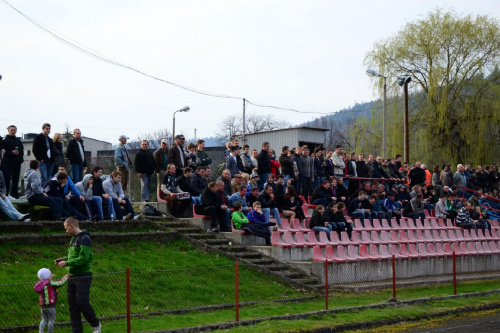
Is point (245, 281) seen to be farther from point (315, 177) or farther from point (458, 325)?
point (315, 177)

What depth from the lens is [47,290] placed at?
37.8 feet

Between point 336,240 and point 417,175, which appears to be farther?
point 417,175

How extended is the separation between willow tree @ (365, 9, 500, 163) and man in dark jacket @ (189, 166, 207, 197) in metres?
21.2

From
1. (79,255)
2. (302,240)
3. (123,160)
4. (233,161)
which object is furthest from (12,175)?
(79,255)

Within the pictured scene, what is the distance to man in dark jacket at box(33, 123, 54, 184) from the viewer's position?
765 inches

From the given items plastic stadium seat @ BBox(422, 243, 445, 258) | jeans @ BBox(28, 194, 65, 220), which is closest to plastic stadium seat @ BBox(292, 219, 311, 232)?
plastic stadium seat @ BBox(422, 243, 445, 258)

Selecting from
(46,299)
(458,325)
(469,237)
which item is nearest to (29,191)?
(46,299)

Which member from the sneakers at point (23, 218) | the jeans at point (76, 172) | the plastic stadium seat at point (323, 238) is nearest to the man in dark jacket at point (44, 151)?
the jeans at point (76, 172)

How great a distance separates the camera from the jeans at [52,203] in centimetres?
1800

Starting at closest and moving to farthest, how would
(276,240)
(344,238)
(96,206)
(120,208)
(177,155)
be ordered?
(96,206)
(120,208)
(276,240)
(344,238)
(177,155)

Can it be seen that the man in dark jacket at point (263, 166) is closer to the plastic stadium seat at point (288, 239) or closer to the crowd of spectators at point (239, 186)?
the crowd of spectators at point (239, 186)

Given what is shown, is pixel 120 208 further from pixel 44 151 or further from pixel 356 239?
pixel 356 239

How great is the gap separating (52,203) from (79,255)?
660cm

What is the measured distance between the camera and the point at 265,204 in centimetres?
2177
